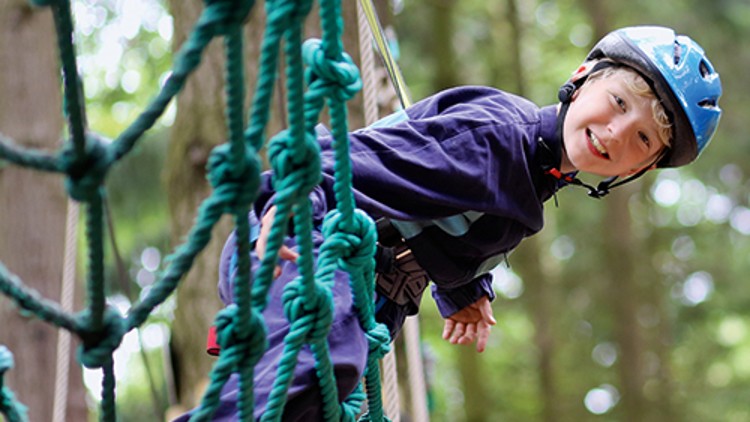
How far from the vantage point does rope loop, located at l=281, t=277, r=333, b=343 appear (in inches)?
50.1

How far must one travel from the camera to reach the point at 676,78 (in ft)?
6.00

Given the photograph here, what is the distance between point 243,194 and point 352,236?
0.30m

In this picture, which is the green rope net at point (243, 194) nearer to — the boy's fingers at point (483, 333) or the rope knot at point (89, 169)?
the rope knot at point (89, 169)

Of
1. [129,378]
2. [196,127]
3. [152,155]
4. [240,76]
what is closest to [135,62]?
[152,155]

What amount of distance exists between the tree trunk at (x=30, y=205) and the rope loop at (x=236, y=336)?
11.7 ft

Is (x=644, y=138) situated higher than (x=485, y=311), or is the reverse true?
(x=644, y=138)

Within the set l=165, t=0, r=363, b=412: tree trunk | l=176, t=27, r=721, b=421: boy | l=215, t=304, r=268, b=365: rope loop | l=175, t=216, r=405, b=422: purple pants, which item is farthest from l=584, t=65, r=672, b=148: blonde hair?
l=165, t=0, r=363, b=412: tree trunk

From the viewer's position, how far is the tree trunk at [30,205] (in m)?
4.52

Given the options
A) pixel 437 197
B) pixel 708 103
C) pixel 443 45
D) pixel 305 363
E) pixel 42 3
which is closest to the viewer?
pixel 42 3

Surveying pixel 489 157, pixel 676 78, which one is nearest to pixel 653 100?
pixel 676 78

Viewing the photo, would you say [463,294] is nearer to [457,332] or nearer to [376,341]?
[457,332]

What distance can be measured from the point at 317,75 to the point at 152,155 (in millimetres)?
6050

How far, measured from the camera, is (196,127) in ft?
10.2

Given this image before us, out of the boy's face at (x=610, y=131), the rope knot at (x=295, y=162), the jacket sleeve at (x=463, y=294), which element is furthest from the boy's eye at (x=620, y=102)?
the rope knot at (x=295, y=162)
